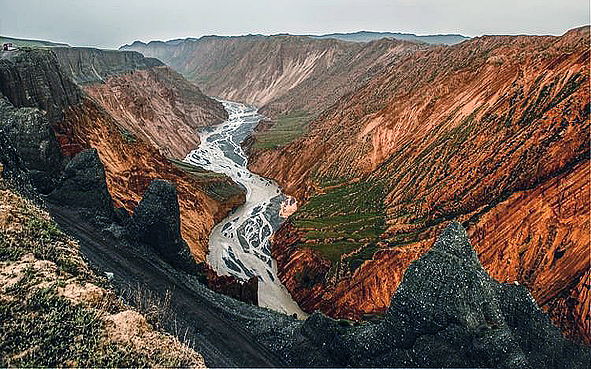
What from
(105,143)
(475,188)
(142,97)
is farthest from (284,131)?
(475,188)

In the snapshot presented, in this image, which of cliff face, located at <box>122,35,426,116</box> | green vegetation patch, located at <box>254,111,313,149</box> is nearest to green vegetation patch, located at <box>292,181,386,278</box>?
green vegetation patch, located at <box>254,111,313,149</box>

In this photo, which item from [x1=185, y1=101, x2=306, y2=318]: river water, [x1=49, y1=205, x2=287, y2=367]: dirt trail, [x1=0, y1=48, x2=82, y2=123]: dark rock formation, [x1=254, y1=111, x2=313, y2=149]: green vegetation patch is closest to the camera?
[x1=49, y1=205, x2=287, y2=367]: dirt trail

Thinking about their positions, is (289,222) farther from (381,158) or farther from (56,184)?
(56,184)

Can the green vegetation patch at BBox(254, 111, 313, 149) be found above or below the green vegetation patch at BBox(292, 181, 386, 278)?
above

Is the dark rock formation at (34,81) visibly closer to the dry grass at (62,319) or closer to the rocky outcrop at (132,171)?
the rocky outcrop at (132,171)

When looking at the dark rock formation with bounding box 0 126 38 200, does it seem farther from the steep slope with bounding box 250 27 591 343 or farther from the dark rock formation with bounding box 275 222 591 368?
the steep slope with bounding box 250 27 591 343

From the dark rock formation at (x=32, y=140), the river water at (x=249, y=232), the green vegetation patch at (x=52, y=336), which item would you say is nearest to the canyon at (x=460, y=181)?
the river water at (x=249, y=232)
